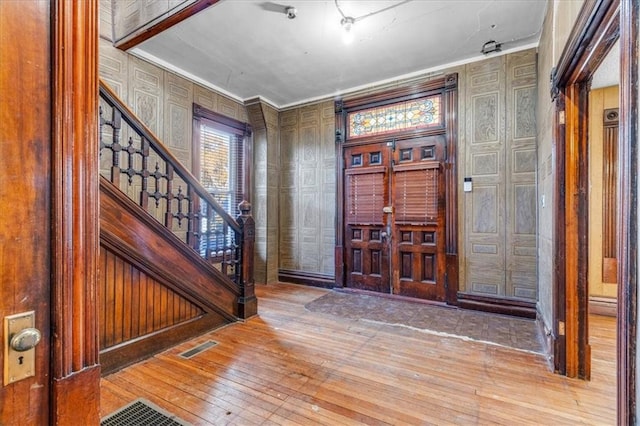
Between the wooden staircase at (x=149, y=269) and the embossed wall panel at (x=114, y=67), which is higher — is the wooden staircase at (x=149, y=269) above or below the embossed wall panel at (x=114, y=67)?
below

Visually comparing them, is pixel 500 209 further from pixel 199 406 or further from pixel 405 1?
pixel 199 406

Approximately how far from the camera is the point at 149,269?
103 inches

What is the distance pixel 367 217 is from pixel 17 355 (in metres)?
4.24

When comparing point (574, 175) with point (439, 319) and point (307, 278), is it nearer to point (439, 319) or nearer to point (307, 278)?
point (439, 319)

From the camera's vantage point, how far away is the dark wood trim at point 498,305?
3.51 m

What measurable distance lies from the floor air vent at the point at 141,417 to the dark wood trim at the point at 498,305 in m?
3.25

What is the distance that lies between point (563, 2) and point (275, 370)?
3.37 metres

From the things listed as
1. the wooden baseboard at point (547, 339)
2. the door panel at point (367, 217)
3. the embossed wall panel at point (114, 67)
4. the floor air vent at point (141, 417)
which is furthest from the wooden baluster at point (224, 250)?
the wooden baseboard at point (547, 339)

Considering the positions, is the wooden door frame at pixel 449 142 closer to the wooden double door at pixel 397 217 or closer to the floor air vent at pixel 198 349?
the wooden double door at pixel 397 217

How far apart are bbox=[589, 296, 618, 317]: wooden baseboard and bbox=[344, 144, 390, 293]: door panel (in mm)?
2344

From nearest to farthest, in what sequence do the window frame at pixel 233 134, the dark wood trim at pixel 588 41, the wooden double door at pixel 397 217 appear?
the dark wood trim at pixel 588 41 < the wooden double door at pixel 397 217 < the window frame at pixel 233 134

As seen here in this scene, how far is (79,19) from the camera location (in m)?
0.68

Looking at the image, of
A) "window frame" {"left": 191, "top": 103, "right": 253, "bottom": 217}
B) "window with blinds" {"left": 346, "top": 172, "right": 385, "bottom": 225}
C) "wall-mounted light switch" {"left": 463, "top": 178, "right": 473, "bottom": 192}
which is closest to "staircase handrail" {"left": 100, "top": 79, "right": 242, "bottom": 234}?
"window frame" {"left": 191, "top": 103, "right": 253, "bottom": 217}

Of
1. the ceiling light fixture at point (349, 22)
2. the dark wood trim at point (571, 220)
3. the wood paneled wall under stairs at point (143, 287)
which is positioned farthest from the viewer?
the ceiling light fixture at point (349, 22)
